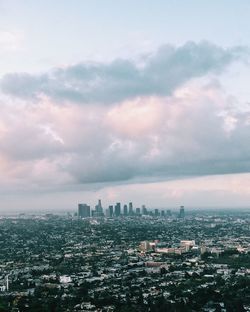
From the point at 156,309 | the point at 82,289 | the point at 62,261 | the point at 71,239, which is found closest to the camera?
the point at 156,309

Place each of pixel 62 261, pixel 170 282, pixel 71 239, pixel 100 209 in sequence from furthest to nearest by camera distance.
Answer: pixel 100 209, pixel 71 239, pixel 62 261, pixel 170 282

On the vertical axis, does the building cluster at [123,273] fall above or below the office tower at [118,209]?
below

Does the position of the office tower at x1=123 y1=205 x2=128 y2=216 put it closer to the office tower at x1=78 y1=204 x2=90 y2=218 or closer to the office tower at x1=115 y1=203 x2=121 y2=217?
the office tower at x1=115 y1=203 x2=121 y2=217

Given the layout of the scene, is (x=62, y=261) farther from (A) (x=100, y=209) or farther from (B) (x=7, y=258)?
(A) (x=100, y=209)

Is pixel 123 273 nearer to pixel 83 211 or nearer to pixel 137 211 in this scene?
pixel 83 211

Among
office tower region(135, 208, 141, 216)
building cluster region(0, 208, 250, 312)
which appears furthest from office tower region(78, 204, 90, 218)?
building cluster region(0, 208, 250, 312)

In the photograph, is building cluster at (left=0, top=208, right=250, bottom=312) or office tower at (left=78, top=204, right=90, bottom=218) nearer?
Result: building cluster at (left=0, top=208, right=250, bottom=312)

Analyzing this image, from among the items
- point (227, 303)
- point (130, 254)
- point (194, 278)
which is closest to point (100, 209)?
point (130, 254)

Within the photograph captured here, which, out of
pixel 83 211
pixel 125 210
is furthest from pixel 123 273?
pixel 125 210

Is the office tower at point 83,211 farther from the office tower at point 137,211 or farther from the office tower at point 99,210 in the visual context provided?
the office tower at point 137,211

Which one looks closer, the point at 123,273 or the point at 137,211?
the point at 123,273

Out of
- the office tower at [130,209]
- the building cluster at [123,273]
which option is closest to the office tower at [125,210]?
the office tower at [130,209]
